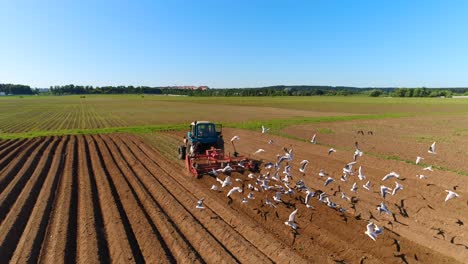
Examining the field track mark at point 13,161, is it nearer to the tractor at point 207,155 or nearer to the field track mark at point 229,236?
the tractor at point 207,155

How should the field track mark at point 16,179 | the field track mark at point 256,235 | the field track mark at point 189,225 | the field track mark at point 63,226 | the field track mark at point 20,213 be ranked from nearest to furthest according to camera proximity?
the field track mark at point 256,235 → the field track mark at point 189,225 → the field track mark at point 63,226 → the field track mark at point 20,213 → the field track mark at point 16,179

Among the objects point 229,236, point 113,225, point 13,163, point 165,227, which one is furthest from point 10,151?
point 229,236

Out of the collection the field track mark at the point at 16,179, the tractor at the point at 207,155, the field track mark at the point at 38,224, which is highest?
the tractor at the point at 207,155

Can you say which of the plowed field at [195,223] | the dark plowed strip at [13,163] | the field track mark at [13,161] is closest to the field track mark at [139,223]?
the plowed field at [195,223]

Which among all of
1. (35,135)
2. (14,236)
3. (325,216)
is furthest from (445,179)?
(35,135)

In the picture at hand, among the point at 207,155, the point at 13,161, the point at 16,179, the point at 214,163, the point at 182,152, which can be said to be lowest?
the point at 13,161

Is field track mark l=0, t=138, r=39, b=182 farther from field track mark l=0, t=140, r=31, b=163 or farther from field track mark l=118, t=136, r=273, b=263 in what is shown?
field track mark l=118, t=136, r=273, b=263

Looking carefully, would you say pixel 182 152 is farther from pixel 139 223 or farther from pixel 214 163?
pixel 139 223
